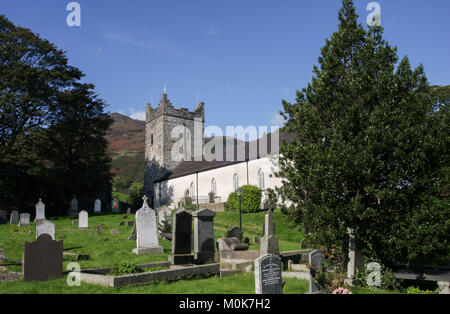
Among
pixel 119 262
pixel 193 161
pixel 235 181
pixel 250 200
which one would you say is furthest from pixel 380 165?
pixel 193 161

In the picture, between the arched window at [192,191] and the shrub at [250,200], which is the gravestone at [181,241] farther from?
the arched window at [192,191]

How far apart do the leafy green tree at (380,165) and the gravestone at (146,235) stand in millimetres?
6244

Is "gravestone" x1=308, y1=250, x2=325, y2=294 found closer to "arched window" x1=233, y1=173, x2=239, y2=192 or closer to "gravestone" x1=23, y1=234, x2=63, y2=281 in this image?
"gravestone" x1=23, y1=234, x2=63, y2=281

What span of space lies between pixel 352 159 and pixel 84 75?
36730mm

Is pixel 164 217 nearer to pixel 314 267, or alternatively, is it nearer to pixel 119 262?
pixel 119 262

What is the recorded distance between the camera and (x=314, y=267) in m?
9.24

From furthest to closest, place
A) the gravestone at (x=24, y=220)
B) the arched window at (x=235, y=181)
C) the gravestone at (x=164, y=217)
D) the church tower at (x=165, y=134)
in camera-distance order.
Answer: the church tower at (x=165, y=134) → the arched window at (x=235, y=181) → the gravestone at (x=24, y=220) → the gravestone at (x=164, y=217)

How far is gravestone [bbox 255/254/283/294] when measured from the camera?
7.72m

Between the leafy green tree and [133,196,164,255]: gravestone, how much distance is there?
6.24 metres

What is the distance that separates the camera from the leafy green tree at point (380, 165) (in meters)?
10.9

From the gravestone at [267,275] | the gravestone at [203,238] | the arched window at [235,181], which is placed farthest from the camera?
the arched window at [235,181]

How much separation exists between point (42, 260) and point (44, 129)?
30.0m

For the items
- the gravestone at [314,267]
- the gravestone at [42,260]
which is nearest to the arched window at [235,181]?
the gravestone at [314,267]
